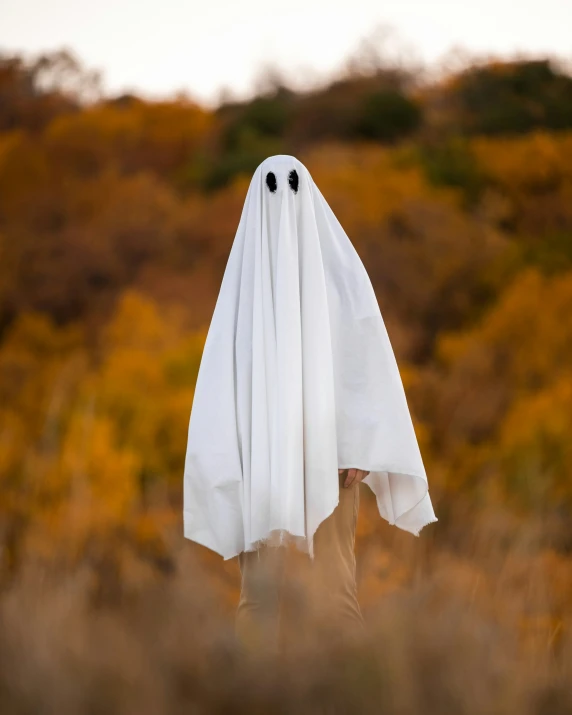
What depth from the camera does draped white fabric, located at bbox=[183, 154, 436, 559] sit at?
236 cm

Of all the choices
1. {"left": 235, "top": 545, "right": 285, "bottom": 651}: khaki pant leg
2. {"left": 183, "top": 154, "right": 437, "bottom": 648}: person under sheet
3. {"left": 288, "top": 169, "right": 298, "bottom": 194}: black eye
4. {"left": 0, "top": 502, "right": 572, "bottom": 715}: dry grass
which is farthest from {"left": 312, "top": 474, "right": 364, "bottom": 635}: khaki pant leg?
{"left": 288, "top": 169, "right": 298, "bottom": 194}: black eye

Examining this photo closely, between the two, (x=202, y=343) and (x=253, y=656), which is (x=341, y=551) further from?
(x=202, y=343)

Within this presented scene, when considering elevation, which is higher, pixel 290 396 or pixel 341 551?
pixel 290 396

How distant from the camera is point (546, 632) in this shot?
180 cm

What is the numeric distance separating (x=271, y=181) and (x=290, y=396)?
2.01ft

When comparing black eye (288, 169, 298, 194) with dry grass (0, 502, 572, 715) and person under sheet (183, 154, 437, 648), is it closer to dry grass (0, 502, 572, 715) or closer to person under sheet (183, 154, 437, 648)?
person under sheet (183, 154, 437, 648)

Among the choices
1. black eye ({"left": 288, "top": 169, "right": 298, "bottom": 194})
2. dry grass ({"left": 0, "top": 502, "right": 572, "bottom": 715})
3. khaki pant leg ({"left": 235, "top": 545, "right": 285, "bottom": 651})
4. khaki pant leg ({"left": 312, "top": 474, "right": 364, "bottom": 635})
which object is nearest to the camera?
dry grass ({"left": 0, "top": 502, "right": 572, "bottom": 715})

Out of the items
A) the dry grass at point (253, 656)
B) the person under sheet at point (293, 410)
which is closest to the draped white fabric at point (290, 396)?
the person under sheet at point (293, 410)

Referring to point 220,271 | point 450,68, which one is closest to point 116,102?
point 220,271

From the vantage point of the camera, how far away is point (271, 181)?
2568 mm

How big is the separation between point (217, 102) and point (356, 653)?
94.2ft

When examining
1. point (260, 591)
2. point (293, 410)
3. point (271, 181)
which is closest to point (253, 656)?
point (260, 591)

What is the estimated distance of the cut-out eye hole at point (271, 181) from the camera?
256 cm

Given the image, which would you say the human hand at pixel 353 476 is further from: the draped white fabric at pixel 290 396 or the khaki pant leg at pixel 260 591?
the khaki pant leg at pixel 260 591
